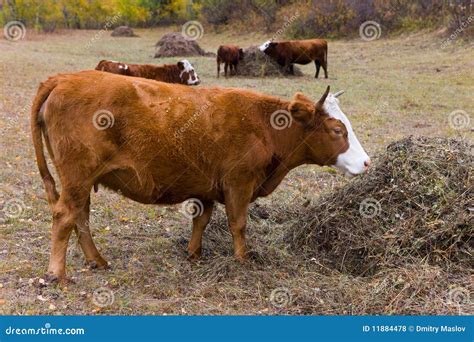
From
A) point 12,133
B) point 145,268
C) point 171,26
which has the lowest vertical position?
point 171,26

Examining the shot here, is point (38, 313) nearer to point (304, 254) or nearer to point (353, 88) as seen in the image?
point (304, 254)

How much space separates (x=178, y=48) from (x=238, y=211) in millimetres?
23123

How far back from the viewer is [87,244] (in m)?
5.26

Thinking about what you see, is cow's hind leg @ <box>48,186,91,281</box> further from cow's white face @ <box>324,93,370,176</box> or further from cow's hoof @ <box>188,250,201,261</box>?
cow's white face @ <box>324,93,370,176</box>

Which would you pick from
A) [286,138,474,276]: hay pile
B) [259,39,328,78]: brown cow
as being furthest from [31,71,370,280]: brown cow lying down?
[259,39,328,78]: brown cow

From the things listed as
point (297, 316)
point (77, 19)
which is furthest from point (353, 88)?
point (77, 19)

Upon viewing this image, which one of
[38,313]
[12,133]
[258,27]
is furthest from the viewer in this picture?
[258,27]

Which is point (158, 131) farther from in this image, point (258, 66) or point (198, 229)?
point (258, 66)

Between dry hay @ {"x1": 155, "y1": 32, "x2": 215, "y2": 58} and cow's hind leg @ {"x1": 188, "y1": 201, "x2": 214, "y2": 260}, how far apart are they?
72.6ft

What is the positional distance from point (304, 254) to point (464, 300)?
153 centimetres

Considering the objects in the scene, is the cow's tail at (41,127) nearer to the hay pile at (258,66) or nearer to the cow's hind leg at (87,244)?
the cow's hind leg at (87,244)

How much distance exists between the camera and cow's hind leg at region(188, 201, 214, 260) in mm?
5609

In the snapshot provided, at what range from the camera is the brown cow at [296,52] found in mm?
21797

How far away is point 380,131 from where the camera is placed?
37.2 ft
